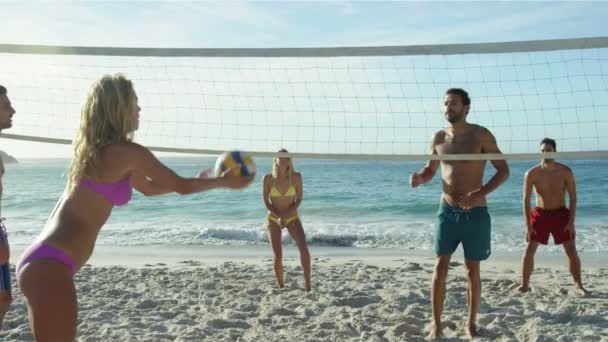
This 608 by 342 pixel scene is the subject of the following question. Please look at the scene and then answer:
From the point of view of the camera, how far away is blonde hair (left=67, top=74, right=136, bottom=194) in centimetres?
219

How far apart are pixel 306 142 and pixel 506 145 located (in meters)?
1.51

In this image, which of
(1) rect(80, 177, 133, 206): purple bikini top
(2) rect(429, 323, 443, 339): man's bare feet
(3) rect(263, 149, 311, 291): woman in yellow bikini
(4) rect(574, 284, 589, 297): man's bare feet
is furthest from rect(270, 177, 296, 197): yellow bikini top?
(1) rect(80, 177, 133, 206): purple bikini top

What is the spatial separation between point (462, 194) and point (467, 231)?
0.72ft

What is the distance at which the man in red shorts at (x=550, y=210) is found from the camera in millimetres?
5582

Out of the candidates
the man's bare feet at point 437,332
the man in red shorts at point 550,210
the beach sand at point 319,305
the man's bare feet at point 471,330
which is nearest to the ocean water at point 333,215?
the beach sand at point 319,305

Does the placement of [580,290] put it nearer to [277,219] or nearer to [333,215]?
[277,219]

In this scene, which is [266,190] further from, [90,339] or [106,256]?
[106,256]

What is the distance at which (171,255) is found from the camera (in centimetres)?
972

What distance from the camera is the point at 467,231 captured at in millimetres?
3984

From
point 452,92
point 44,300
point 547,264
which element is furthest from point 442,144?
point 547,264

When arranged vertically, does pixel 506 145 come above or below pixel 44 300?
above

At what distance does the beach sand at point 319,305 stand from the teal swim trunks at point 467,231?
22.6 inches

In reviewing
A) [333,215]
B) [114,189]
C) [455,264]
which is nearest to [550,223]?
[455,264]

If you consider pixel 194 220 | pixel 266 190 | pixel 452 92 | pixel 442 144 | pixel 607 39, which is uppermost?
pixel 607 39
